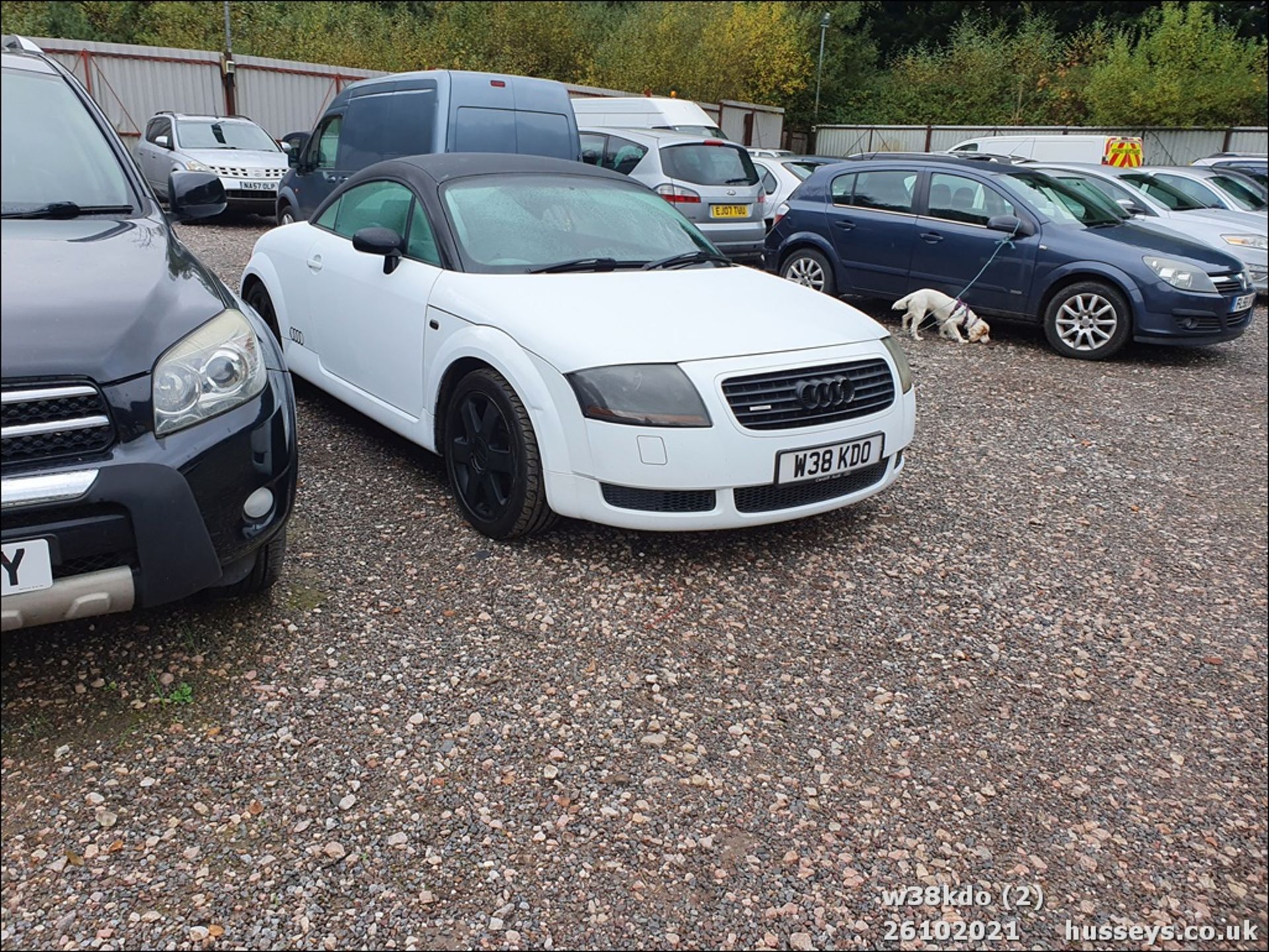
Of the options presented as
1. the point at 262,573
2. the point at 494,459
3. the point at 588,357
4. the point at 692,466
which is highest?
the point at 588,357

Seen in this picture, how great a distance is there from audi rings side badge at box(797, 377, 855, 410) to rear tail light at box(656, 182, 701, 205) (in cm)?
722

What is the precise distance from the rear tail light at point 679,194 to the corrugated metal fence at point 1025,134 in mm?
17005

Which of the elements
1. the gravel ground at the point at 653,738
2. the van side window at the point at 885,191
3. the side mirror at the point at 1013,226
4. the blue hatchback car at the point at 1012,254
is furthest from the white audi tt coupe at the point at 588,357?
the van side window at the point at 885,191

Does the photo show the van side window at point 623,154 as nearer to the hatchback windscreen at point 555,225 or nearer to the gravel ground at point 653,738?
the hatchback windscreen at point 555,225

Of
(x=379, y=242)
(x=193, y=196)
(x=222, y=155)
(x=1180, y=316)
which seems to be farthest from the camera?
(x=222, y=155)

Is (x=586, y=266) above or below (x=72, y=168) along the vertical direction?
below

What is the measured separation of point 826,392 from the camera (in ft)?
12.3

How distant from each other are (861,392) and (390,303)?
2.09 metres

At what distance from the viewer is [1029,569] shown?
3926mm

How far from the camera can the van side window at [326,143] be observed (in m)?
9.77

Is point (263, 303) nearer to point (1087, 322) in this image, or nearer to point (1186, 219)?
point (1087, 322)

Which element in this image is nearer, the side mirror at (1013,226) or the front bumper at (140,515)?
the front bumper at (140,515)

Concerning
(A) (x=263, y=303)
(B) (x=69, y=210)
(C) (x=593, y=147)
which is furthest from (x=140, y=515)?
(C) (x=593, y=147)

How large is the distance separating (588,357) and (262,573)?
131 centimetres
